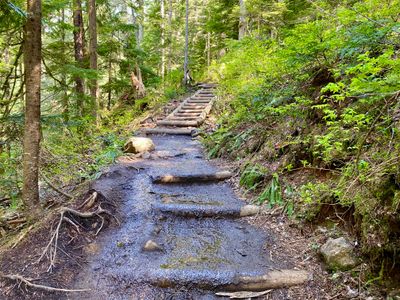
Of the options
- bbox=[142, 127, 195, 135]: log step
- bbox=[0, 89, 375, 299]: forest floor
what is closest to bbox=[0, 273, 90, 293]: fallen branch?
bbox=[0, 89, 375, 299]: forest floor

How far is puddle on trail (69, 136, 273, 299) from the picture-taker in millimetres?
2850

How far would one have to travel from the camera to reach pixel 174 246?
3486 mm

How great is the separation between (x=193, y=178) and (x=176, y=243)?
1.86 metres

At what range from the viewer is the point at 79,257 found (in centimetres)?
314

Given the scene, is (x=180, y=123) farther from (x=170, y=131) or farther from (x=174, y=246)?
(x=174, y=246)

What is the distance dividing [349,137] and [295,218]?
124 centimetres

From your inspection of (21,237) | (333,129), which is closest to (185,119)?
(333,129)

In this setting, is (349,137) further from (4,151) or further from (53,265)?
(4,151)

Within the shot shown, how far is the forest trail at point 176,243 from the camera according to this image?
2.85m

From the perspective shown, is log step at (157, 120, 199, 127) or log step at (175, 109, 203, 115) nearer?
log step at (157, 120, 199, 127)

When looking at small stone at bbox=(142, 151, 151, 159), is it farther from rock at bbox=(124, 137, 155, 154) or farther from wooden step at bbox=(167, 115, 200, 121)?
wooden step at bbox=(167, 115, 200, 121)

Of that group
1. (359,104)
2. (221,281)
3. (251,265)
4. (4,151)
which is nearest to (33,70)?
(4,151)

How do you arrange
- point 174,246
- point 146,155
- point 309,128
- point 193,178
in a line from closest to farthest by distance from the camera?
point 174,246, point 309,128, point 193,178, point 146,155

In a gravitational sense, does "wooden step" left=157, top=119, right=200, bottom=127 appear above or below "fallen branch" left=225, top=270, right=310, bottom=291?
above
